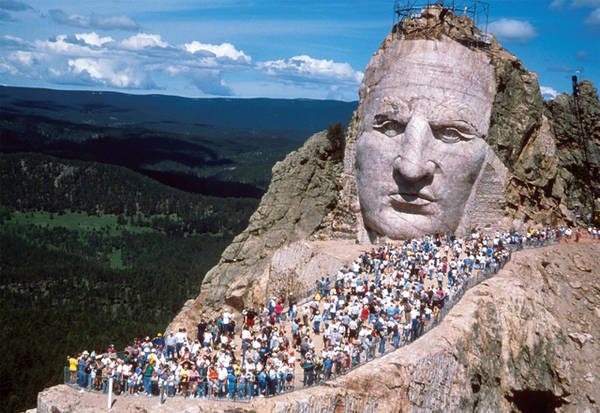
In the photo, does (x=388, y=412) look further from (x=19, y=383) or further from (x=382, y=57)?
(x=19, y=383)

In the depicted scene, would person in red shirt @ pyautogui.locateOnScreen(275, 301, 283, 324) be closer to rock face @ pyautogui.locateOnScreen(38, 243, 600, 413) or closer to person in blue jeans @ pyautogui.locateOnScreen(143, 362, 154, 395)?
rock face @ pyautogui.locateOnScreen(38, 243, 600, 413)

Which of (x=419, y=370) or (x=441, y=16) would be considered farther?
(x=441, y=16)

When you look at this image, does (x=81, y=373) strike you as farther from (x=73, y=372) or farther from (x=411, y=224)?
(x=411, y=224)

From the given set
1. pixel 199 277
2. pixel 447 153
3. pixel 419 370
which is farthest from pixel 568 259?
pixel 199 277

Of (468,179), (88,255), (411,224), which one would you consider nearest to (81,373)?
(411,224)

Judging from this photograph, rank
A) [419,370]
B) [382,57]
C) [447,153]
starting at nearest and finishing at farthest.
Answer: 1. [419,370]
2. [447,153]
3. [382,57]

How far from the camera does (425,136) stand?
1375 inches

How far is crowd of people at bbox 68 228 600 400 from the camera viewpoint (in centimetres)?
2019

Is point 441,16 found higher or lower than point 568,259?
higher

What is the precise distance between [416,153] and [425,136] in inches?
40.7

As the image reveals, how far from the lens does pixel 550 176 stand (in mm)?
40656

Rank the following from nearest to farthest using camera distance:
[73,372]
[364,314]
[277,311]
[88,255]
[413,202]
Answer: [73,372], [364,314], [277,311], [413,202], [88,255]

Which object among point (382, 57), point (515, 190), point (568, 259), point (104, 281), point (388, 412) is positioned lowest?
point (104, 281)

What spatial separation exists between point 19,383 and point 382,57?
43341 millimetres
